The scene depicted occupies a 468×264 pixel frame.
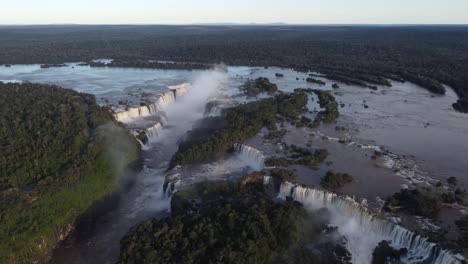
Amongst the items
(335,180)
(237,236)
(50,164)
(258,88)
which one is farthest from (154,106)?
(237,236)

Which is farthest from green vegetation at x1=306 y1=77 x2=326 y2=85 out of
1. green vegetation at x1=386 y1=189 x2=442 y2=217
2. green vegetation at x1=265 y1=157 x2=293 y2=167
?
green vegetation at x1=386 y1=189 x2=442 y2=217

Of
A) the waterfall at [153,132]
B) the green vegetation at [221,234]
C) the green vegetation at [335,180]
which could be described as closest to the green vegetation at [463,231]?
the green vegetation at [335,180]

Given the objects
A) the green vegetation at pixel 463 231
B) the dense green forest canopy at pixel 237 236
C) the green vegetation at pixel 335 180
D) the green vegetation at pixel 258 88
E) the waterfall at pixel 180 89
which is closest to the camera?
the green vegetation at pixel 463 231

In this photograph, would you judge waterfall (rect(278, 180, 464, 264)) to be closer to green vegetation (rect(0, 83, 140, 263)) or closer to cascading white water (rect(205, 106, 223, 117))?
green vegetation (rect(0, 83, 140, 263))

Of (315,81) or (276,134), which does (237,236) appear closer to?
(276,134)

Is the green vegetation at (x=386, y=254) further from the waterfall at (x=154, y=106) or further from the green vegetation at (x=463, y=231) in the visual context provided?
the waterfall at (x=154, y=106)

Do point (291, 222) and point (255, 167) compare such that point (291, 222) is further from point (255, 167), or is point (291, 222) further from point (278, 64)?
point (278, 64)

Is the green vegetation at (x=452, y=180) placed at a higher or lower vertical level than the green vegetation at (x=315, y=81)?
higher
